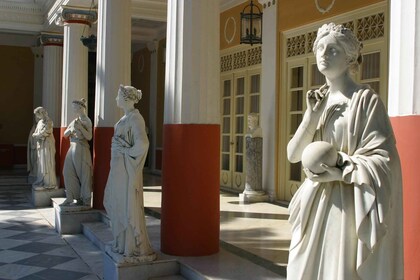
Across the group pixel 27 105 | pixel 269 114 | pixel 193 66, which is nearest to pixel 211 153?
pixel 193 66

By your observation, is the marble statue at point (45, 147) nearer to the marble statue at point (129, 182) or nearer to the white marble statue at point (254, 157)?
the white marble statue at point (254, 157)

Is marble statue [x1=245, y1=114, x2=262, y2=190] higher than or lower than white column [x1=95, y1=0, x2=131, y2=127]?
lower

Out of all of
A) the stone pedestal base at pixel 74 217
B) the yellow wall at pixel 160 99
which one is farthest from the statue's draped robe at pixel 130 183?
the yellow wall at pixel 160 99

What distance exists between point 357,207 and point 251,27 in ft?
25.0

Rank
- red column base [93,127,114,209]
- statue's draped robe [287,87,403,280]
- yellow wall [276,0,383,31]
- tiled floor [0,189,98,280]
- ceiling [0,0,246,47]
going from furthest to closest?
ceiling [0,0,246,47] → red column base [93,127,114,209] → yellow wall [276,0,383,31] → tiled floor [0,189,98,280] → statue's draped robe [287,87,403,280]

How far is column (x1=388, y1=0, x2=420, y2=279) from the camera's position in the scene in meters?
2.70

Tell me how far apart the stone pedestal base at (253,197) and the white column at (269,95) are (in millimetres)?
208

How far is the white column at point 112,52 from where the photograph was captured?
7.73 meters

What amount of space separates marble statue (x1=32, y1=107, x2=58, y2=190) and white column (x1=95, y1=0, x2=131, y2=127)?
111 inches

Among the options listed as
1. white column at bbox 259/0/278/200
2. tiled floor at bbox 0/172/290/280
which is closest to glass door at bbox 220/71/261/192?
white column at bbox 259/0/278/200

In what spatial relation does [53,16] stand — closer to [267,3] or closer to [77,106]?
[77,106]

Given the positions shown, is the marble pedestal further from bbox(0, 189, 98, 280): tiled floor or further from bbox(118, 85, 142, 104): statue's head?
bbox(118, 85, 142, 104): statue's head

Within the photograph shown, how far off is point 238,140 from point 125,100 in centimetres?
643

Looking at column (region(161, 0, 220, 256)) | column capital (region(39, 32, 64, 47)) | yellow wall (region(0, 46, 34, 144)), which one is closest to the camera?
column (region(161, 0, 220, 256))
